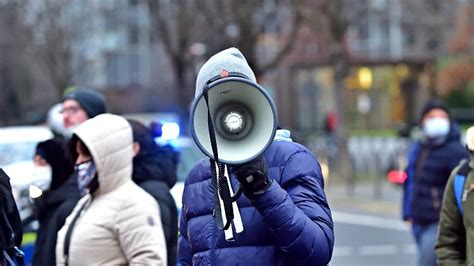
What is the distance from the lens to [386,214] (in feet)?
66.2

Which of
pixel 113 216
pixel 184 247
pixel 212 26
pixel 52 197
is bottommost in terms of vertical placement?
pixel 212 26

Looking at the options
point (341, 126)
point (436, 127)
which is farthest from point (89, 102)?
point (341, 126)

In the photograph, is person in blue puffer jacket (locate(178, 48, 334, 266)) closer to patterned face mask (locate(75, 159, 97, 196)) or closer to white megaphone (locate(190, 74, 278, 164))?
white megaphone (locate(190, 74, 278, 164))

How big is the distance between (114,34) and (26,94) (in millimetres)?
15990

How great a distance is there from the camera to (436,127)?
28.8 ft

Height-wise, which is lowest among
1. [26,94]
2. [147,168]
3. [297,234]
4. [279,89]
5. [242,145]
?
[279,89]

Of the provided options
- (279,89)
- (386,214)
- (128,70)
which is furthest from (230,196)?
(128,70)

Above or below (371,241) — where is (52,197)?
above

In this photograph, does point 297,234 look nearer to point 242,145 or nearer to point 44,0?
point 242,145

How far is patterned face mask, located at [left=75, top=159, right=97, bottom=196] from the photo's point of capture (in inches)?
190

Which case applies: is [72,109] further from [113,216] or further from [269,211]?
[269,211]

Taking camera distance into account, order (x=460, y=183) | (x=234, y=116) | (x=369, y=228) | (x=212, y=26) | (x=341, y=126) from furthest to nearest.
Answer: (x=341, y=126) → (x=212, y=26) → (x=369, y=228) → (x=460, y=183) → (x=234, y=116)

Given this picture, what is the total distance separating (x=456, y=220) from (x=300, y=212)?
7.00ft

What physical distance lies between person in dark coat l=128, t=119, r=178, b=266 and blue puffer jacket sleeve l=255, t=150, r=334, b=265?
207 centimetres
